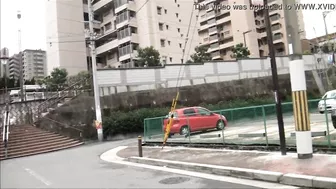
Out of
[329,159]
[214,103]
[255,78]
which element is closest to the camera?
[329,159]

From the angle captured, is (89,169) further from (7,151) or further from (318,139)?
(7,151)

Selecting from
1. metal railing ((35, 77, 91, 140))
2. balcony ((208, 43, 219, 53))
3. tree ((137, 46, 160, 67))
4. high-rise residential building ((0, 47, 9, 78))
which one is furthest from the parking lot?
balcony ((208, 43, 219, 53))

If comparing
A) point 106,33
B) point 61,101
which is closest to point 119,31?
point 106,33

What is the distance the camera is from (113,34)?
5372cm

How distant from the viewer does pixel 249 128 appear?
1549 centimetres

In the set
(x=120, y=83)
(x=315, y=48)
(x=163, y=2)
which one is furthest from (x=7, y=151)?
(x=315, y=48)

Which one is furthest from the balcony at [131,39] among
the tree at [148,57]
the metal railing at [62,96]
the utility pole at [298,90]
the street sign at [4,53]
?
the street sign at [4,53]

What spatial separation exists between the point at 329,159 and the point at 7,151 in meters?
19.0

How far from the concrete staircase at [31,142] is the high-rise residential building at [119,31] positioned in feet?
78.0

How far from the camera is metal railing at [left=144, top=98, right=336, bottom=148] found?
11.5 m

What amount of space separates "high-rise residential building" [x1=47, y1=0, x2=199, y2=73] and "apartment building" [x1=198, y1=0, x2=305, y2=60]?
13.1 metres

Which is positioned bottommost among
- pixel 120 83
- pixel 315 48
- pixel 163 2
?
pixel 120 83

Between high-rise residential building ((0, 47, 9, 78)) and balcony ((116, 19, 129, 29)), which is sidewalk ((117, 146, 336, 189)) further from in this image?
balcony ((116, 19, 129, 29))

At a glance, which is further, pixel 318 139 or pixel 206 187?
pixel 318 139
